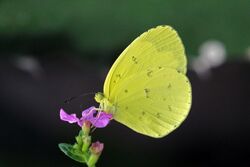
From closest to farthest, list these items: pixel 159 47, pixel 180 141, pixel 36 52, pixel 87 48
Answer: pixel 159 47
pixel 180 141
pixel 36 52
pixel 87 48

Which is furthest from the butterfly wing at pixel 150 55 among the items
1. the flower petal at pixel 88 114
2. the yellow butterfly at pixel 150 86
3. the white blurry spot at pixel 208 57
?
the white blurry spot at pixel 208 57

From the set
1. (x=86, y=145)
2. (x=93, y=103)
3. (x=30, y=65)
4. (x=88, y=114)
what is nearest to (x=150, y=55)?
(x=88, y=114)

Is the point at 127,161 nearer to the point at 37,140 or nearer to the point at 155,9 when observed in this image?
the point at 37,140

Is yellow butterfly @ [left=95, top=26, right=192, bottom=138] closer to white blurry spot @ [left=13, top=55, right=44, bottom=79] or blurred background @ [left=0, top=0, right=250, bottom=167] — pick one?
blurred background @ [left=0, top=0, right=250, bottom=167]

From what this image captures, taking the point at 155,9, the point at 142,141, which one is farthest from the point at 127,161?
the point at 155,9

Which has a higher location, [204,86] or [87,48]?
[87,48]

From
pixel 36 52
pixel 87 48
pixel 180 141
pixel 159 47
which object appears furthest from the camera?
pixel 87 48

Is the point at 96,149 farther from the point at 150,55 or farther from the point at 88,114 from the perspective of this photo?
the point at 150,55
